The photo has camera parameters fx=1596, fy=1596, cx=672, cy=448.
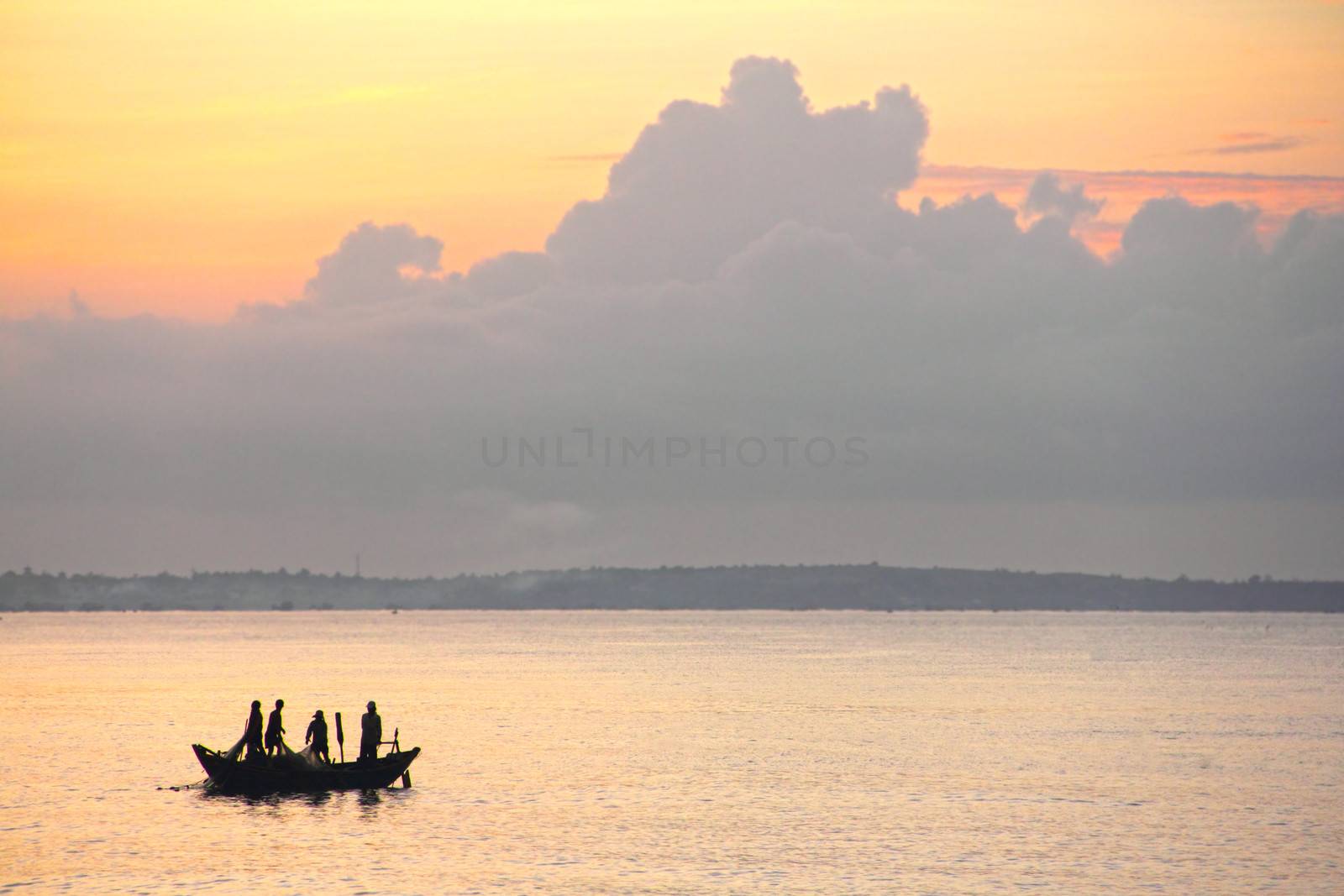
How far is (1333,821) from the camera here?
2393 inches

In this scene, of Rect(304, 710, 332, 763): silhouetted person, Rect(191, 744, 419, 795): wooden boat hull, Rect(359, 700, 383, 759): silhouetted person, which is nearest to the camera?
Rect(191, 744, 419, 795): wooden boat hull

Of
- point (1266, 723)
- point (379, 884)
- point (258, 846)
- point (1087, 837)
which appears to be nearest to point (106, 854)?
point (258, 846)

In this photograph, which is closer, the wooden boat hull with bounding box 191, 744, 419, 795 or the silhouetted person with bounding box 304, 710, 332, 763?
the wooden boat hull with bounding box 191, 744, 419, 795

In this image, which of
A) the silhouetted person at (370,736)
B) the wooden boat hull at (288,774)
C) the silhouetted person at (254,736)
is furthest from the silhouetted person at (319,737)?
the silhouetted person at (254,736)

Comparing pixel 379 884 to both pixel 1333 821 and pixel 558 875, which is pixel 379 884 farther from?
pixel 1333 821

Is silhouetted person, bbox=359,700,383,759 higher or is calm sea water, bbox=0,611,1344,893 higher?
silhouetted person, bbox=359,700,383,759

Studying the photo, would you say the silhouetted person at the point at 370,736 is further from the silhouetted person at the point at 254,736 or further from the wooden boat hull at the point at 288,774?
the silhouetted person at the point at 254,736

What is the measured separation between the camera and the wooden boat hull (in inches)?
2544

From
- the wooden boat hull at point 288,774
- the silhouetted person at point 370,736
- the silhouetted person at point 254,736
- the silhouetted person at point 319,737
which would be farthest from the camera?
the silhouetted person at point 370,736

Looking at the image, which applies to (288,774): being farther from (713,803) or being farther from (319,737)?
(713,803)

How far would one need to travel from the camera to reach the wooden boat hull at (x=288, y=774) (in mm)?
64625

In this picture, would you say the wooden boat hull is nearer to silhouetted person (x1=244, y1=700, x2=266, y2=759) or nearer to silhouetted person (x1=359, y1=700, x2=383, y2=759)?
silhouetted person (x1=244, y1=700, x2=266, y2=759)

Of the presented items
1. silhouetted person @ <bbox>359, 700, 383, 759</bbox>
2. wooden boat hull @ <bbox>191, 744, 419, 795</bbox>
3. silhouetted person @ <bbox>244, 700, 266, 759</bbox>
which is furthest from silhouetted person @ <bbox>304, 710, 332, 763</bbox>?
silhouetted person @ <bbox>244, 700, 266, 759</bbox>

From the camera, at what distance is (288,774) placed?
6469 centimetres
